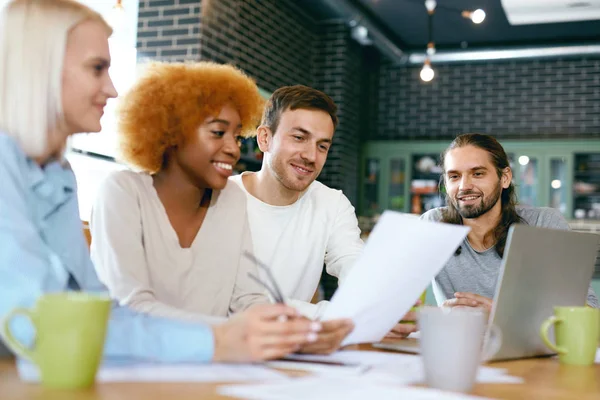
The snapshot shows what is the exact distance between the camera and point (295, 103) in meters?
2.30

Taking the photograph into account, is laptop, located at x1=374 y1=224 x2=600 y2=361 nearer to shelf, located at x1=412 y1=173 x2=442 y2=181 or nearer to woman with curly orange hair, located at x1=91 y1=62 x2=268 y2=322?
woman with curly orange hair, located at x1=91 y1=62 x2=268 y2=322

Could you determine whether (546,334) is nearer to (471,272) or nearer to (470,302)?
(470,302)

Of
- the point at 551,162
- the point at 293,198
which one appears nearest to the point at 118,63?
the point at 293,198

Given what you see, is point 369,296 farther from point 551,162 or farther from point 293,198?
point 551,162

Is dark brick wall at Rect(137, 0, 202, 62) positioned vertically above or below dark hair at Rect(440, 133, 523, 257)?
above

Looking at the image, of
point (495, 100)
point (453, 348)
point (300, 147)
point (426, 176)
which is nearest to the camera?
point (453, 348)

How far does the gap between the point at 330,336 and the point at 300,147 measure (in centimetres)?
122

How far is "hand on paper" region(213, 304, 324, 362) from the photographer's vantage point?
3.37ft

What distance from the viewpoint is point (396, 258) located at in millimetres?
1083

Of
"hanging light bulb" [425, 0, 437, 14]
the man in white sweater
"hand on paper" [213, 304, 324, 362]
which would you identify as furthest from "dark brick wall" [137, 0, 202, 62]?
"hand on paper" [213, 304, 324, 362]

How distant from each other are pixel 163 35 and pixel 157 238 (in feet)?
13.5

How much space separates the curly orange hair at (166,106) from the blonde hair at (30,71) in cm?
51

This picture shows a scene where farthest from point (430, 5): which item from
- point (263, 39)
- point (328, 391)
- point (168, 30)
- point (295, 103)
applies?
point (328, 391)

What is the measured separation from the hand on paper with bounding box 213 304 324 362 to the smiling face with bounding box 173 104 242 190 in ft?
2.07
